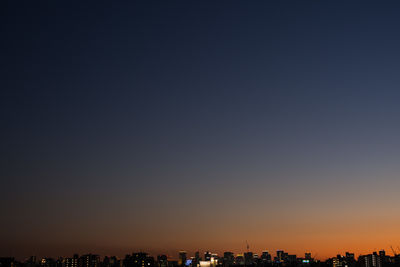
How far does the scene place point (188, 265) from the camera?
180 m

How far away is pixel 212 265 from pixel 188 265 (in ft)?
29.5

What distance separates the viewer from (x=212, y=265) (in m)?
180
